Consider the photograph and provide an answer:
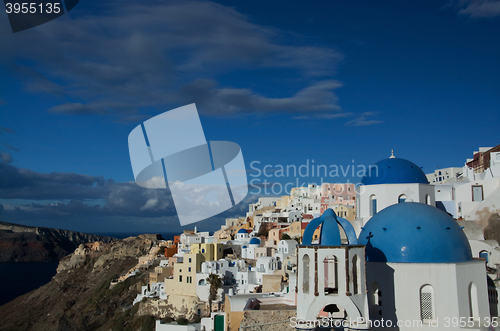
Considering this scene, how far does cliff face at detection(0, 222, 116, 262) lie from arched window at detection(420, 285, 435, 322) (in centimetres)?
15028

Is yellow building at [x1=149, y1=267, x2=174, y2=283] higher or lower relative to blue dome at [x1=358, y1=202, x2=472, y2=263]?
lower

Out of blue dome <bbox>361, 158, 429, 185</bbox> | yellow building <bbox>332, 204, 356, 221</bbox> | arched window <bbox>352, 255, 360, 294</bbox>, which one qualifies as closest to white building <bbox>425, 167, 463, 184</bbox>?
yellow building <bbox>332, 204, 356, 221</bbox>

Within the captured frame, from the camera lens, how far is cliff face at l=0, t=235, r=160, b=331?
41656 millimetres

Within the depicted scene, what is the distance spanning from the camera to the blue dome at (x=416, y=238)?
49.1 ft

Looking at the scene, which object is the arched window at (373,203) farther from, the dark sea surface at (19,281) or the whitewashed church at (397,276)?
the dark sea surface at (19,281)

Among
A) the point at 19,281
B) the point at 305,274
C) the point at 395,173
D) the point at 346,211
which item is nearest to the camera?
the point at 305,274

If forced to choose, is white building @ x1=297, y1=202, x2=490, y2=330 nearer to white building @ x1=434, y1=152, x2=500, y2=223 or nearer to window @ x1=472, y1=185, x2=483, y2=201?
white building @ x1=434, y1=152, x2=500, y2=223

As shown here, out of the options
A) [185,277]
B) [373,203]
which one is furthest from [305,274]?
[185,277]

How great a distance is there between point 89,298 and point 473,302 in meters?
48.4

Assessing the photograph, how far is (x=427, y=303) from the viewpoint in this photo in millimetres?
14602

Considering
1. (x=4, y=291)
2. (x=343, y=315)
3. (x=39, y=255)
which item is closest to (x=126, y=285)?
(x=343, y=315)

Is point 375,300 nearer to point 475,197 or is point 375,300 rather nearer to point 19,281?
point 475,197

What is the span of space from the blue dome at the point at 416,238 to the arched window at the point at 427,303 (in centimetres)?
100

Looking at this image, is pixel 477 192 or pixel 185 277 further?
pixel 185 277
